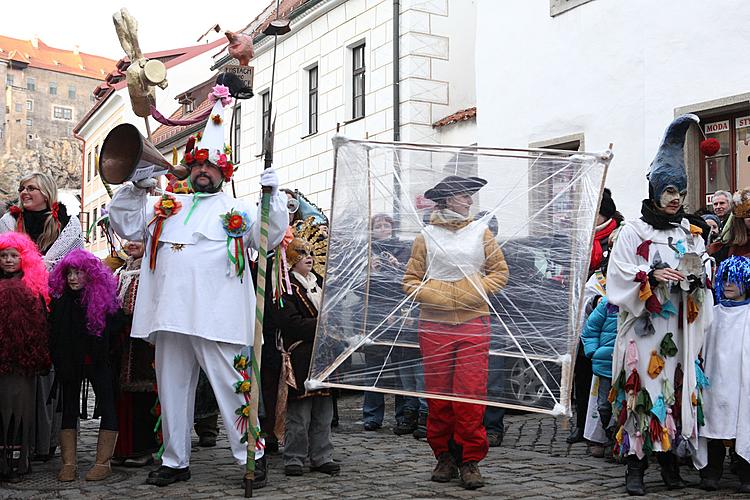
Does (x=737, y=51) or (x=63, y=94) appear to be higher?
(x=63, y=94)

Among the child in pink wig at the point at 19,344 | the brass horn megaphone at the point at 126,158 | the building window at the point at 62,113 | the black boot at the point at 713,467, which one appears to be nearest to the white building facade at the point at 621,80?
the black boot at the point at 713,467

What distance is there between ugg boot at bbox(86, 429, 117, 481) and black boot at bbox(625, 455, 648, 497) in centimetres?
329

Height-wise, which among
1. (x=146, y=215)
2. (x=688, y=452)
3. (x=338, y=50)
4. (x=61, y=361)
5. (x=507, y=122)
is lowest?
(x=688, y=452)

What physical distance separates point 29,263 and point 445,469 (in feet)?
10.0

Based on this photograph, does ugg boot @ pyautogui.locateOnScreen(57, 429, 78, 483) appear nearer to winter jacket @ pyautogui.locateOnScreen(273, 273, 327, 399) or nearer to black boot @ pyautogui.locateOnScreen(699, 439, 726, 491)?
winter jacket @ pyautogui.locateOnScreen(273, 273, 327, 399)

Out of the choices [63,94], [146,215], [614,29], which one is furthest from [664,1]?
[63,94]

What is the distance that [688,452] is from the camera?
601 centimetres

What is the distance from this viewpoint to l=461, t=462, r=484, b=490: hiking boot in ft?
18.9

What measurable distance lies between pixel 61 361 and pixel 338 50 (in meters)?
13.9

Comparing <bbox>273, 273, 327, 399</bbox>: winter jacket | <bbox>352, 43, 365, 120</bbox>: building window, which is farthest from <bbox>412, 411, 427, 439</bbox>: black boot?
<bbox>352, 43, 365, 120</bbox>: building window

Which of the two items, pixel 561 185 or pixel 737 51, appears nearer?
pixel 561 185

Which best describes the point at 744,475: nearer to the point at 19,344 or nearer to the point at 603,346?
Result: the point at 603,346

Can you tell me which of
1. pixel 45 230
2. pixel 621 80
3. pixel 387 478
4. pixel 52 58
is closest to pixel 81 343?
pixel 45 230

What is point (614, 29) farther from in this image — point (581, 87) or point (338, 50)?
point (338, 50)
